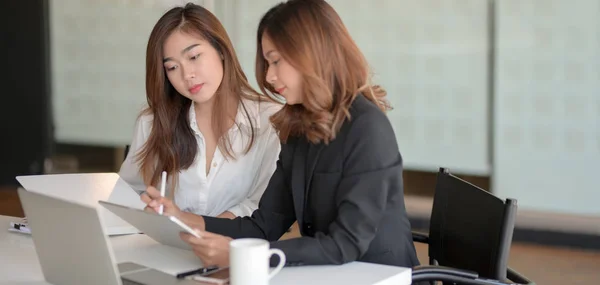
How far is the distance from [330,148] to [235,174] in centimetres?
67

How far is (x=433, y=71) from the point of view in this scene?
4676 mm

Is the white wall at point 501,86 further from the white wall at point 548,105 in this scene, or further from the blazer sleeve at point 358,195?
the blazer sleeve at point 358,195

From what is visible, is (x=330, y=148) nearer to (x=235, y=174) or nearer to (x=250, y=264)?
(x=250, y=264)

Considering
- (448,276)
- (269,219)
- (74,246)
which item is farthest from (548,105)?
(74,246)

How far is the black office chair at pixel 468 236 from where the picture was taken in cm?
171

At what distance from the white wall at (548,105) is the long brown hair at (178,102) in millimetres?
2389

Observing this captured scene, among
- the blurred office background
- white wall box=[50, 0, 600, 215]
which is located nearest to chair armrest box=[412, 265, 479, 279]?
the blurred office background

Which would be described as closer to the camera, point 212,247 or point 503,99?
point 212,247

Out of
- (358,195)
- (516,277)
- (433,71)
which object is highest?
(433,71)

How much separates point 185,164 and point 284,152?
509mm

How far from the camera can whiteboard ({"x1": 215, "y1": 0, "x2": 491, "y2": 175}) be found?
4.57 m

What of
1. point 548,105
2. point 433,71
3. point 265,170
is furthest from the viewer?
point 433,71

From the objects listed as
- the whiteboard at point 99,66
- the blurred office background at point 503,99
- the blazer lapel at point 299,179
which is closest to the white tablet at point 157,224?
the blazer lapel at point 299,179

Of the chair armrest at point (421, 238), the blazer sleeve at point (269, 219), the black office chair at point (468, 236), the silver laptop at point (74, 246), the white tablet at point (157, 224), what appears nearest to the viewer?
the silver laptop at point (74, 246)
